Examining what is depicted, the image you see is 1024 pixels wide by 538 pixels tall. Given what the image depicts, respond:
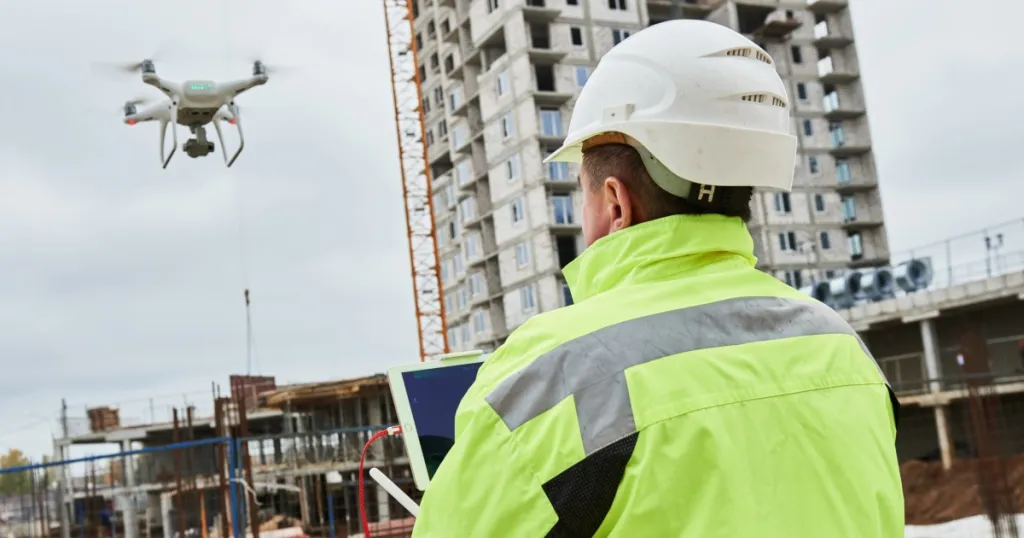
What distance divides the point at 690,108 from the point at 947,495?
20.6 metres

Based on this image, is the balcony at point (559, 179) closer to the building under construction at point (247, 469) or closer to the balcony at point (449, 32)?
the balcony at point (449, 32)

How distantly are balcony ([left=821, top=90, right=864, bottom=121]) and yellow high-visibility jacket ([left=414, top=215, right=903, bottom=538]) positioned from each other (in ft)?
171

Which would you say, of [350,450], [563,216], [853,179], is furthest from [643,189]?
[853,179]

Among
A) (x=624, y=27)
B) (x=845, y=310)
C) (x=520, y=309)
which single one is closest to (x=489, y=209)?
(x=520, y=309)

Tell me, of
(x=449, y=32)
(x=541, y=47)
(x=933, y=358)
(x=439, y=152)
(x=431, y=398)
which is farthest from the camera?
(x=439, y=152)

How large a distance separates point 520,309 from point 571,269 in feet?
142

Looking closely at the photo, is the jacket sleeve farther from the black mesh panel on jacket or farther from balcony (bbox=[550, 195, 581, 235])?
balcony (bbox=[550, 195, 581, 235])

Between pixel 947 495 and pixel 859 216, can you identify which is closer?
pixel 947 495

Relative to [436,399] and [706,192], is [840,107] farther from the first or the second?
[706,192]

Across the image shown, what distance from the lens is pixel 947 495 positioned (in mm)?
19594

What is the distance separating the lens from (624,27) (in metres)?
44.6

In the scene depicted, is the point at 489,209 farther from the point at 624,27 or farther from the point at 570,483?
the point at 570,483

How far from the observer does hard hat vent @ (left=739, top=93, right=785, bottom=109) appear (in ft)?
4.84

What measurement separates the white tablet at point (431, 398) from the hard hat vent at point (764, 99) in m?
1.14
